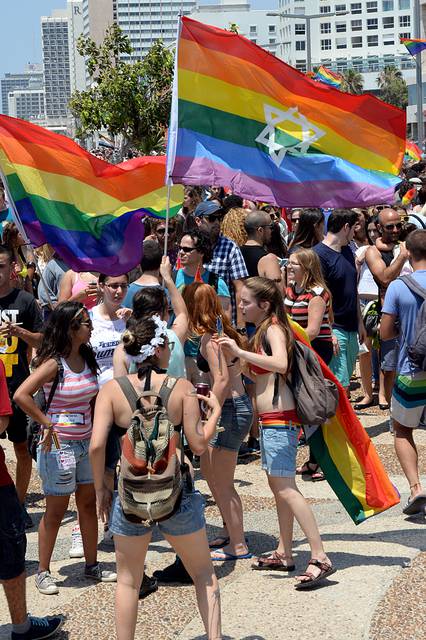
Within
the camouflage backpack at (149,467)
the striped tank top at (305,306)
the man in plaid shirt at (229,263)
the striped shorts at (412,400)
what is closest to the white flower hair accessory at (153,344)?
the camouflage backpack at (149,467)

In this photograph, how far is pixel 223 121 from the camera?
279 inches

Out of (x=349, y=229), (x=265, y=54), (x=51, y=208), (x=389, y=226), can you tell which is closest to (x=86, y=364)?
(x=51, y=208)

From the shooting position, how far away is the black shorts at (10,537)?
4.96m

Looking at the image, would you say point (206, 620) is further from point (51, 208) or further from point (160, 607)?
point (51, 208)

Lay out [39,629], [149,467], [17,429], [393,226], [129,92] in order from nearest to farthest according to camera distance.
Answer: [149,467]
[39,629]
[17,429]
[393,226]
[129,92]

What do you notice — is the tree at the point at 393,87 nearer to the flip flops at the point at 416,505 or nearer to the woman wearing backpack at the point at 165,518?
the flip flops at the point at 416,505

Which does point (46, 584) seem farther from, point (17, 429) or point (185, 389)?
point (185, 389)

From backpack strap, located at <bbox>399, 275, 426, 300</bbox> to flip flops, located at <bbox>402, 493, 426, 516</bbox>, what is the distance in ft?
4.23

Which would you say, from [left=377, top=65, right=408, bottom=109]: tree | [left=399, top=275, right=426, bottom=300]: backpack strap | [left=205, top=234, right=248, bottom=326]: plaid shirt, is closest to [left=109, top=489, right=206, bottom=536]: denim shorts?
[left=399, top=275, right=426, bottom=300]: backpack strap

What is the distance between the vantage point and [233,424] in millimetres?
6293

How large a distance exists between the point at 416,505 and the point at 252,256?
279cm

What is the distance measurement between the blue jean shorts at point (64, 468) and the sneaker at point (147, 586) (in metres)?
0.61

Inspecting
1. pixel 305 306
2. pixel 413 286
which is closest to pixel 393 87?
pixel 305 306

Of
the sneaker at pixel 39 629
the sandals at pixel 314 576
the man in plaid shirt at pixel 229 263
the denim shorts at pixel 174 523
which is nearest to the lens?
the denim shorts at pixel 174 523
